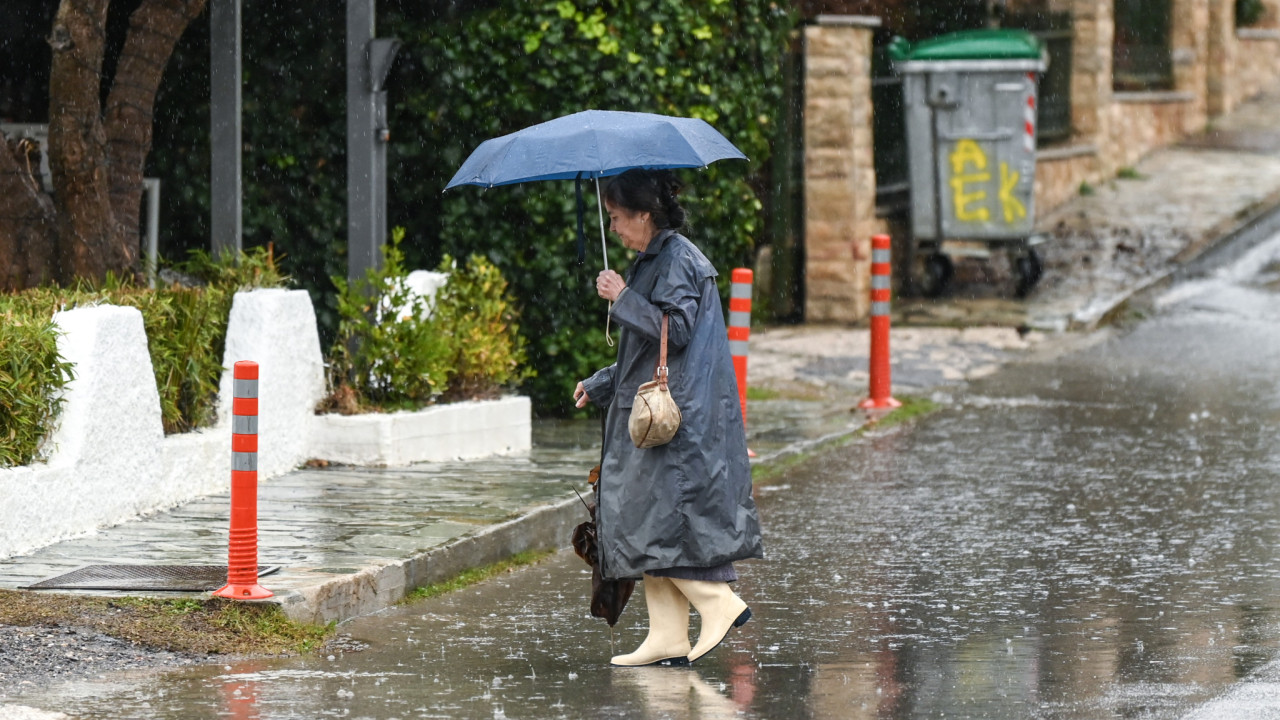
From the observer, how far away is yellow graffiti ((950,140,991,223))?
16484 millimetres

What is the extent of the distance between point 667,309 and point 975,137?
11.2 metres

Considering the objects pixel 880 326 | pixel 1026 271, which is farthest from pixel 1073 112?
Result: pixel 880 326

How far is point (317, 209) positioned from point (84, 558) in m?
4.73

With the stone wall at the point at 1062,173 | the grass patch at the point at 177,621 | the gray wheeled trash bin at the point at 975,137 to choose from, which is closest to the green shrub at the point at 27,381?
the grass patch at the point at 177,621

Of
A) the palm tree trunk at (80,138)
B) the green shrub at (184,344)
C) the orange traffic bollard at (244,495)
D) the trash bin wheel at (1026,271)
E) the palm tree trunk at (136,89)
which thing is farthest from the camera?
the trash bin wheel at (1026,271)

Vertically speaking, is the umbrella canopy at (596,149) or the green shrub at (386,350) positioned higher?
the umbrella canopy at (596,149)

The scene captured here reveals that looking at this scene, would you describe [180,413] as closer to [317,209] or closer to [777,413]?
[317,209]

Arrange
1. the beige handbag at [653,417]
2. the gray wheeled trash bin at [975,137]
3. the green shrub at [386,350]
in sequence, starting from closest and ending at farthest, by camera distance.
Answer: the beige handbag at [653,417] < the green shrub at [386,350] < the gray wheeled trash bin at [975,137]

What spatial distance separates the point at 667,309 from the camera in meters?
5.80

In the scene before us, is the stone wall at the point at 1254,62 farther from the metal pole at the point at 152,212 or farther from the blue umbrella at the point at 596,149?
the blue umbrella at the point at 596,149

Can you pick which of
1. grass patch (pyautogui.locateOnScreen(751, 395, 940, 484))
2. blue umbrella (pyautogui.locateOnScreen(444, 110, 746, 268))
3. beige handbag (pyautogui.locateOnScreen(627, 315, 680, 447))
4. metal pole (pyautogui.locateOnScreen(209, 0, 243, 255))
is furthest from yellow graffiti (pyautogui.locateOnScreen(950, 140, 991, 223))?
beige handbag (pyautogui.locateOnScreen(627, 315, 680, 447))

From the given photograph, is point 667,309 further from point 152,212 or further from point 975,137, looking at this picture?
point 975,137

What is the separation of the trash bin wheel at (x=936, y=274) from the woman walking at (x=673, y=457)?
11290mm

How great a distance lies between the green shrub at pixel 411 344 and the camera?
32.1 feet
